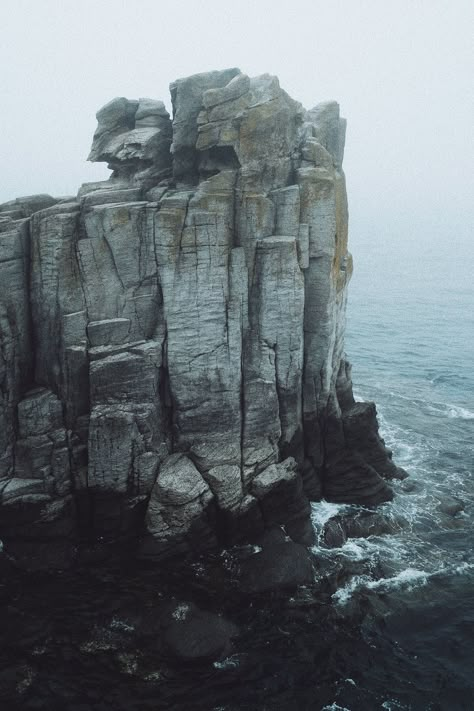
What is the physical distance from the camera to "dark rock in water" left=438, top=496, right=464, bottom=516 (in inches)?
1704

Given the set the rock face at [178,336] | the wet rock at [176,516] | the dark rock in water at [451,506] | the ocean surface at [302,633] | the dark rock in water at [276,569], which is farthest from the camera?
the dark rock in water at [451,506]

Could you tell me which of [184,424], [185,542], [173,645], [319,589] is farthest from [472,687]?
[184,424]

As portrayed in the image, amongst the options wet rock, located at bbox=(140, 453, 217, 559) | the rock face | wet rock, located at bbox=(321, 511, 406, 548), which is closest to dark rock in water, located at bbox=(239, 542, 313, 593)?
the rock face

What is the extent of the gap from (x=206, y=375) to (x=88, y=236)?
12734mm

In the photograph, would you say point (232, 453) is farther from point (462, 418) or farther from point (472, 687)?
point (462, 418)

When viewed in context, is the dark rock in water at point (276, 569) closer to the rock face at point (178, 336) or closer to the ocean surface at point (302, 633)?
the ocean surface at point (302, 633)

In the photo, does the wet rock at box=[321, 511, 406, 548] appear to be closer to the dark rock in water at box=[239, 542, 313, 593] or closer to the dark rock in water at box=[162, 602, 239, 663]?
the dark rock in water at box=[239, 542, 313, 593]

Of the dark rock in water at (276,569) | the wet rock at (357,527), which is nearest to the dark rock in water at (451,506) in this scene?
the wet rock at (357,527)

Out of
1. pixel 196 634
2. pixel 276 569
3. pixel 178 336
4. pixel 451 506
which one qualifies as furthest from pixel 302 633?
pixel 178 336

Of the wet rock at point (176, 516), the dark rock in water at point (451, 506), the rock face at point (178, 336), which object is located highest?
the rock face at point (178, 336)

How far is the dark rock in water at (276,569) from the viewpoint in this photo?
1361 inches

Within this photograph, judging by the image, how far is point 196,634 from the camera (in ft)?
99.1

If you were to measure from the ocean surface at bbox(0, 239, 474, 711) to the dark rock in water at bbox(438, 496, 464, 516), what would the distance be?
137 millimetres

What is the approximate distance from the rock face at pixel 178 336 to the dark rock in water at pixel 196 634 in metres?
5.63
